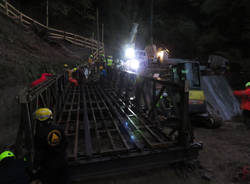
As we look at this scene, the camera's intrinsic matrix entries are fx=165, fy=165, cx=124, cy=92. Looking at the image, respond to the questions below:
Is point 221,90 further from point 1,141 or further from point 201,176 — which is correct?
point 1,141

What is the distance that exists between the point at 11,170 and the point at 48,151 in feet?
1.72

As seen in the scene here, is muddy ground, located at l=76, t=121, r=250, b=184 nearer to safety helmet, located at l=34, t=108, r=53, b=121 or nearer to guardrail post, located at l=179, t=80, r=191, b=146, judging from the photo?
guardrail post, located at l=179, t=80, r=191, b=146

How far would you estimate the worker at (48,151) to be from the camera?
8.54 ft

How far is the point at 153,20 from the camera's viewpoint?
37031 millimetres

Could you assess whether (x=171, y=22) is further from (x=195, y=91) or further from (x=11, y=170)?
(x=11, y=170)

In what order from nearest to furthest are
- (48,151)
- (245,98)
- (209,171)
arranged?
(48,151)
(209,171)
(245,98)

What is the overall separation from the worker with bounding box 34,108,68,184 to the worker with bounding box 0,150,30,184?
32cm

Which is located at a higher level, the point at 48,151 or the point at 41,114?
the point at 41,114

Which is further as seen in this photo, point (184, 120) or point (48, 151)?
point (184, 120)

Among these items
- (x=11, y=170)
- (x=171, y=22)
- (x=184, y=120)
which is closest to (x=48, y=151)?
(x=11, y=170)

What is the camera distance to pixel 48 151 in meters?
2.64

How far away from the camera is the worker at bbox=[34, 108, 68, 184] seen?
2.60m

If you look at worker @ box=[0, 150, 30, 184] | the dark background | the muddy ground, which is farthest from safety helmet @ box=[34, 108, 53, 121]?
the dark background

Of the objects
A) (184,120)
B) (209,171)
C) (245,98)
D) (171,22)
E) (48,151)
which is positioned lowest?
(209,171)
